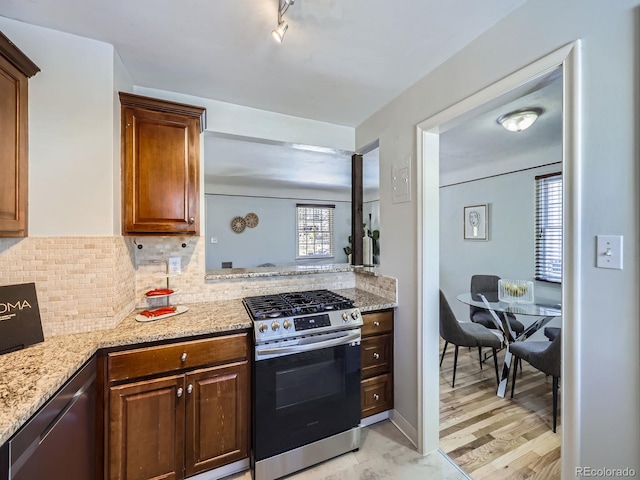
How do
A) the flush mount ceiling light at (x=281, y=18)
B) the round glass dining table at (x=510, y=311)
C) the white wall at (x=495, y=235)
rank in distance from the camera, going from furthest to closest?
1. the white wall at (x=495, y=235)
2. the round glass dining table at (x=510, y=311)
3. the flush mount ceiling light at (x=281, y=18)

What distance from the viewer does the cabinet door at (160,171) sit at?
168 cm

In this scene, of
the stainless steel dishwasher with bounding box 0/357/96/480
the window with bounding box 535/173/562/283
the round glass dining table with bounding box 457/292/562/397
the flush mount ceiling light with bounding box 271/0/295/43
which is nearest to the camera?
the stainless steel dishwasher with bounding box 0/357/96/480

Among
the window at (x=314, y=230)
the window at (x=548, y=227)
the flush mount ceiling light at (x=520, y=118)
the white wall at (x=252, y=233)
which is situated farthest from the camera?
the window at (x=314, y=230)

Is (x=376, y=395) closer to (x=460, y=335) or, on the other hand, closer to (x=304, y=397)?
(x=304, y=397)

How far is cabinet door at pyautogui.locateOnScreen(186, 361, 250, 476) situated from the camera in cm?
153

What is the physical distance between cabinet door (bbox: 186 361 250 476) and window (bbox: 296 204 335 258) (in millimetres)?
4990

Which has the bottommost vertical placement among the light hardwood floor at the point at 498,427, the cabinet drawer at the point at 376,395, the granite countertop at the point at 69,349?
the light hardwood floor at the point at 498,427

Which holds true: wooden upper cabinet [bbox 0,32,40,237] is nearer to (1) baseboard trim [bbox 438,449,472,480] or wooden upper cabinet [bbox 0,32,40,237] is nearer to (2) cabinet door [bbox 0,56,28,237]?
(2) cabinet door [bbox 0,56,28,237]

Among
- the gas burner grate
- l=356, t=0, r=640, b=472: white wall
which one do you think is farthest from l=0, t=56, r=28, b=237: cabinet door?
l=356, t=0, r=640, b=472: white wall

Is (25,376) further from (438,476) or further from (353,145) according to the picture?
(353,145)

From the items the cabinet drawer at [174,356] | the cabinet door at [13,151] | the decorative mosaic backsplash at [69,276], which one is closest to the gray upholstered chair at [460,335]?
the cabinet drawer at [174,356]

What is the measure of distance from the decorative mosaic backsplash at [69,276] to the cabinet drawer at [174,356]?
293 mm

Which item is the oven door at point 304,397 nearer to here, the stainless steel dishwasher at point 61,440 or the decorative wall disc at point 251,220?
the stainless steel dishwasher at point 61,440

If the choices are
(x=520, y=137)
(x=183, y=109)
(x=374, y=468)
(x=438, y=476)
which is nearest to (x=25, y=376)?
(x=183, y=109)
